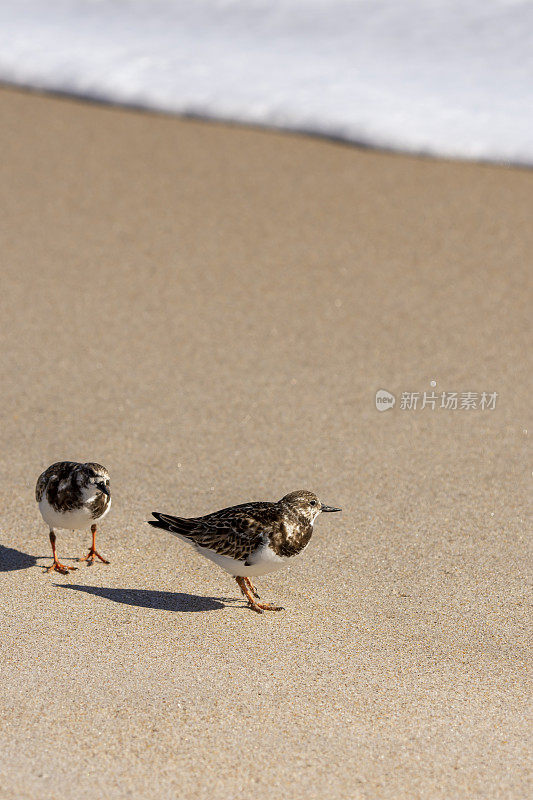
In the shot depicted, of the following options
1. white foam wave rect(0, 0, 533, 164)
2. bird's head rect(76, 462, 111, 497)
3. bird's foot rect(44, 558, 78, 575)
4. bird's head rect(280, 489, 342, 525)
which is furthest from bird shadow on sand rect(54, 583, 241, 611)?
white foam wave rect(0, 0, 533, 164)

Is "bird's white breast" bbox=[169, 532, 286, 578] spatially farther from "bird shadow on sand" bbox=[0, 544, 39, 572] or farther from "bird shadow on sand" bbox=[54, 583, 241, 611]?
"bird shadow on sand" bbox=[0, 544, 39, 572]

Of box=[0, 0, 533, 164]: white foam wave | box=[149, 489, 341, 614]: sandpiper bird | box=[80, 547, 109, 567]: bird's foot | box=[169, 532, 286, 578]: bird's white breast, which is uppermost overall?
box=[0, 0, 533, 164]: white foam wave

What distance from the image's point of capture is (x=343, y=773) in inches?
147

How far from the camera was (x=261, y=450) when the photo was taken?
6711 mm

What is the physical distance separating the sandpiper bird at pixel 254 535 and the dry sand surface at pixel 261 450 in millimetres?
268

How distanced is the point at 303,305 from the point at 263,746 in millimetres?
5112

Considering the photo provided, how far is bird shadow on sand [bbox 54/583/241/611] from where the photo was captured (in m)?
4.98

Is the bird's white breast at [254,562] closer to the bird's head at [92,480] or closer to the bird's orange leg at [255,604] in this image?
the bird's orange leg at [255,604]

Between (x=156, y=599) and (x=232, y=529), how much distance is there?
0.53 meters

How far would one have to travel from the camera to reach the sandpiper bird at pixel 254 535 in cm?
486

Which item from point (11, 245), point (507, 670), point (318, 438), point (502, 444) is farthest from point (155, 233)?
point (507, 670)

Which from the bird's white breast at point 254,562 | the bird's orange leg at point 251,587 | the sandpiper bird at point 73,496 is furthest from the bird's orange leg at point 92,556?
the bird's orange leg at point 251,587

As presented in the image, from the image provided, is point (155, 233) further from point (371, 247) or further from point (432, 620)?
point (432, 620)

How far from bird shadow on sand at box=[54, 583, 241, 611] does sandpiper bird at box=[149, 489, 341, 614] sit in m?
0.19
